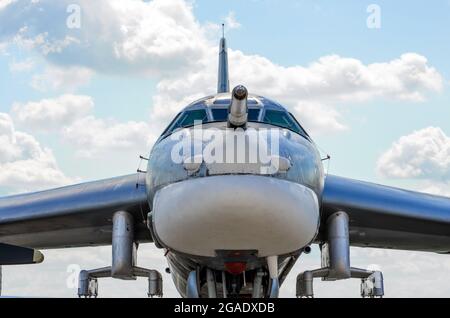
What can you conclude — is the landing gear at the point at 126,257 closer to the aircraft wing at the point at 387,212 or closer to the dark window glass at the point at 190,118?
the dark window glass at the point at 190,118

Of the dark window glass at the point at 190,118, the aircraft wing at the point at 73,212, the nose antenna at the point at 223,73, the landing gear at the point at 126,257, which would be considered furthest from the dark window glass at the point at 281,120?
the nose antenna at the point at 223,73

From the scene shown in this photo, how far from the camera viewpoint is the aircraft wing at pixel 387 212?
12.2 meters

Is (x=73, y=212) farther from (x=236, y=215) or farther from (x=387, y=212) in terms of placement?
(x=236, y=215)

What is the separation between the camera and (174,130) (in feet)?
33.1

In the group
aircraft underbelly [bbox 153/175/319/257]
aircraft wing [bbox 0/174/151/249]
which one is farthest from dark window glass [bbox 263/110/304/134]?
aircraft wing [bbox 0/174/151/249]

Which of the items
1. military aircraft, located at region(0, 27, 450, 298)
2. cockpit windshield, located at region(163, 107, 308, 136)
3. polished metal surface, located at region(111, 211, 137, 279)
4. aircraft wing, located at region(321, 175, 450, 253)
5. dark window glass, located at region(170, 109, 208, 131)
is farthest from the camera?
aircraft wing, located at region(321, 175, 450, 253)

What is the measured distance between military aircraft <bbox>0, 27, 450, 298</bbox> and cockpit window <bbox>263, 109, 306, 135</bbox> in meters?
0.02

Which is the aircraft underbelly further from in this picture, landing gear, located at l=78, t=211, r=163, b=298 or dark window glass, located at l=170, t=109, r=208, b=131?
landing gear, located at l=78, t=211, r=163, b=298

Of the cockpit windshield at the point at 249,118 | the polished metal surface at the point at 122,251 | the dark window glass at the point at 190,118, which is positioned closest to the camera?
the cockpit windshield at the point at 249,118

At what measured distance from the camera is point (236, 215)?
23.8 feet

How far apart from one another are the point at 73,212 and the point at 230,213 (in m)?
6.78

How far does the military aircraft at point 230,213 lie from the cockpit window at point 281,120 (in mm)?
22

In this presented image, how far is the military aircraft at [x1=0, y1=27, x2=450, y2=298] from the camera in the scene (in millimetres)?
7527
